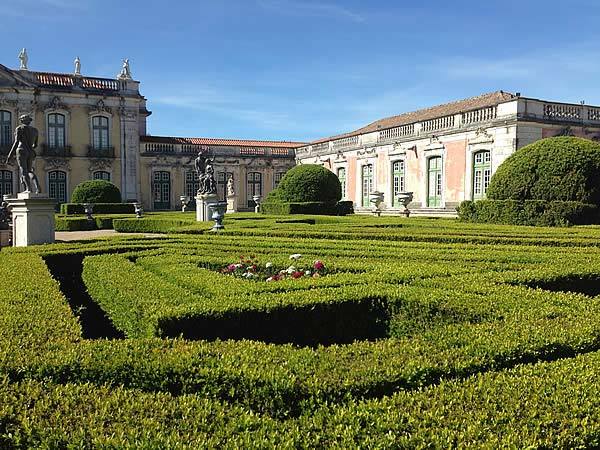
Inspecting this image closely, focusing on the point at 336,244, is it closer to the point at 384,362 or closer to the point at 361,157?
the point at 384,362

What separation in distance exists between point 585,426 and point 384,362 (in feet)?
3.07

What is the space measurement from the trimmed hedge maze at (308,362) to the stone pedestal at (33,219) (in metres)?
5.36

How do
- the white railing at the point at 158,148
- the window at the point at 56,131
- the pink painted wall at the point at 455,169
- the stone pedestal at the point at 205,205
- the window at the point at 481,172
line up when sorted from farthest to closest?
1. the white railing at the point at 158,148
2. the window at the point at 56,131
3. the pink painted wall at the point at 455,169
4. the window at the point at 481,172
5. the stone pedestal at the point at 205,205

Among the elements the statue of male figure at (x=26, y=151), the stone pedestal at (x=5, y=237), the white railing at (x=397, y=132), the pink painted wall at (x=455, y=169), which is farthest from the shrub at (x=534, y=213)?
the stone pedestal at (x=5, y=237)

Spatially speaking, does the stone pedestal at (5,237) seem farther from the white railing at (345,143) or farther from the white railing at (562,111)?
the white railing at (345,143)

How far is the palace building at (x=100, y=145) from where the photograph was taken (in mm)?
29750

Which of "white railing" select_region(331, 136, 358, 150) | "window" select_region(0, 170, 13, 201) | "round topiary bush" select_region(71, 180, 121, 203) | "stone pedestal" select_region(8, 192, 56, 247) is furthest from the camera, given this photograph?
"window" select_region(0, 170, 13, 201)

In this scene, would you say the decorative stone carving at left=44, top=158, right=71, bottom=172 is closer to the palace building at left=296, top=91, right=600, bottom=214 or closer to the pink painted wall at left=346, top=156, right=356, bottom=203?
the palace building at left=296, top=91, right=600, bottom=214

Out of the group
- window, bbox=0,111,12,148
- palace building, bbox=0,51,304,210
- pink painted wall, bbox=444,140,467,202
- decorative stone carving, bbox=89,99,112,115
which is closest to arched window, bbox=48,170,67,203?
palace building, bbox=0,51,304,210

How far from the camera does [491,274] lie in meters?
5.20

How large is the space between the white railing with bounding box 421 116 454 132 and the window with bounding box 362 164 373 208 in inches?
188

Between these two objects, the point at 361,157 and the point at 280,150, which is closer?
the point at 361,157

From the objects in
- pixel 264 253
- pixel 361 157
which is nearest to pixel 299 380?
pixel 264 253

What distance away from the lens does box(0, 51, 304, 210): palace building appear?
29.8m
